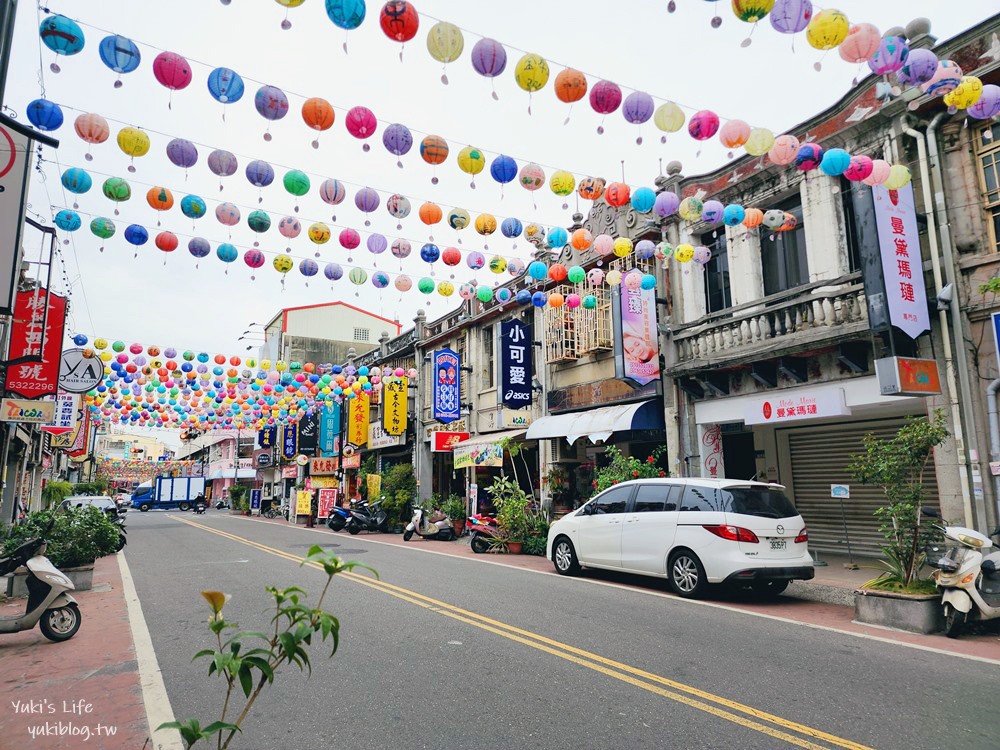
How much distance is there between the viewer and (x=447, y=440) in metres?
24.2

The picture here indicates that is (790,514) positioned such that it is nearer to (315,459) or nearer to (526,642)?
(526,642)

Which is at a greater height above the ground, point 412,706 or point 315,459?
point 315,459

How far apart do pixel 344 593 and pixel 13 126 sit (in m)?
7.31

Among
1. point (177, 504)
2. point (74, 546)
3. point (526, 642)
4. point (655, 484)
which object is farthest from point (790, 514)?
point (177, 504)

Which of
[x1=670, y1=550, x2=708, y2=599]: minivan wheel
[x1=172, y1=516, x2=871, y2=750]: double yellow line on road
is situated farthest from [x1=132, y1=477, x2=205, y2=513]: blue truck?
[x1=172, y1=516, x2=871, y2=750]: double yellow line on road

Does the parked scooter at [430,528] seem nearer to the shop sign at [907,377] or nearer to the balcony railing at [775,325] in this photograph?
the balcony railing at [775,325]

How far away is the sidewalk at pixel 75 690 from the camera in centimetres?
452

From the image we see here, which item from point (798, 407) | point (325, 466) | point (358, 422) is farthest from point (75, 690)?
point (325, 466)

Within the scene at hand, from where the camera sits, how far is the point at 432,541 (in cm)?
2080

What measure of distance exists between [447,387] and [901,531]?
1682 cm

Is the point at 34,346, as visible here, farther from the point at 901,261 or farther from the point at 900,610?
the point at 901,261

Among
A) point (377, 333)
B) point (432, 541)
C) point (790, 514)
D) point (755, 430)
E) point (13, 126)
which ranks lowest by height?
point (432, 541)

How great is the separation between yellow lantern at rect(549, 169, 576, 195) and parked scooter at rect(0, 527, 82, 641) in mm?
8184

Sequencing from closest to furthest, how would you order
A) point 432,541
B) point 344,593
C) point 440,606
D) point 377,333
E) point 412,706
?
point 412,706
point 440,606
point 344,593
point 432,541
point 377,333
